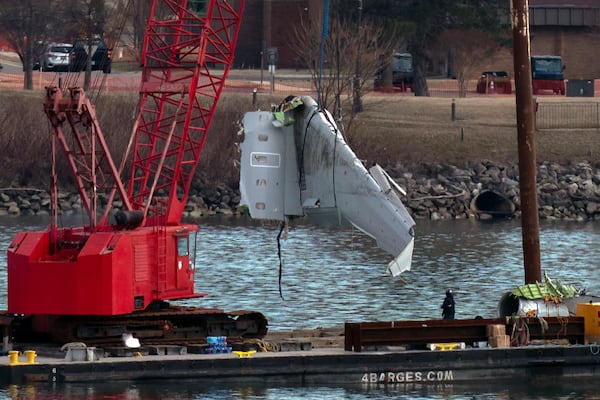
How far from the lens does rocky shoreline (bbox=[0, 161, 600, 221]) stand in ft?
297

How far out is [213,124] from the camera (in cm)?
9662

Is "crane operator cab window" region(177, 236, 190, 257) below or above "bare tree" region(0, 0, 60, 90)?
below

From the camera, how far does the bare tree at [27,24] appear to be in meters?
117

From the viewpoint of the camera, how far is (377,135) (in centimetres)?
10175

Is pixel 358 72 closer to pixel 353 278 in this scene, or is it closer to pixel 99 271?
pixel 353 278

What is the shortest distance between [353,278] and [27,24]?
59588mm

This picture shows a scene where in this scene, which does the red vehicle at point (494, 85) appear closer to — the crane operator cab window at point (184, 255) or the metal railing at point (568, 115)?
the metal railing at point (568, 115)

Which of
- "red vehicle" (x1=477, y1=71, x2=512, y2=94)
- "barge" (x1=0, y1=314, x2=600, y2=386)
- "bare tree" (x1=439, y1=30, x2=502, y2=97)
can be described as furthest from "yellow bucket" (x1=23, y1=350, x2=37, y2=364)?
"red vehicle" (x1=477, y1=71, x2=512, y2=94)

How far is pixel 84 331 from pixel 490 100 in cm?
7184

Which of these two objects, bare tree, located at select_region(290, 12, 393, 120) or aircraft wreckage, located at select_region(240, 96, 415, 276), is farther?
bare tree, located at select_region(290, 12, 393, 120)

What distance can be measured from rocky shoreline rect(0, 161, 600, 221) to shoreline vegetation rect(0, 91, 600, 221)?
0.18 ft

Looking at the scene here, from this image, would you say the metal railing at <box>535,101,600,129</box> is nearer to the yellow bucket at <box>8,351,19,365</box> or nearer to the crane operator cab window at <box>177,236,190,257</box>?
the crane operator cab window at <box>177,236,190,257</box>

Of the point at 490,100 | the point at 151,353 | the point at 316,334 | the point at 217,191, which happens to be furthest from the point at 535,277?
the point at 490,100

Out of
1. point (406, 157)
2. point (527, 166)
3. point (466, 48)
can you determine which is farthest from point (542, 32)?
point (527, 166)
